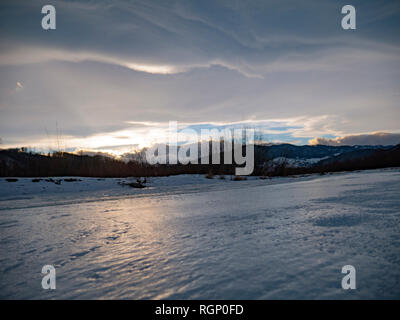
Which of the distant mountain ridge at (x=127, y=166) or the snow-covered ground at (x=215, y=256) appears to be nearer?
the snow-covered ground at (x=215, y=256)

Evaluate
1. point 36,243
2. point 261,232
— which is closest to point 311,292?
point 261,232

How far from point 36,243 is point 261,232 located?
2.37 metres

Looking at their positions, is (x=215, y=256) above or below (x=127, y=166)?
below

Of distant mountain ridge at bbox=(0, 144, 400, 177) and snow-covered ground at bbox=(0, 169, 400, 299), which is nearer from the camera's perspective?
snow-covered ground at bbox=(0, 169, 400, 299)

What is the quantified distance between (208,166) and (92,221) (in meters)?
15.5

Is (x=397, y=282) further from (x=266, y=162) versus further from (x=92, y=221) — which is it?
(x=266, y=162)

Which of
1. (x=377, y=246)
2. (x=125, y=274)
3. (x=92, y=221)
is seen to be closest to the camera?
(x=125, y=274)

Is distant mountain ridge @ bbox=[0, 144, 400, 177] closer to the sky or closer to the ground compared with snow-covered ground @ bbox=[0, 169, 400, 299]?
closer to the sky

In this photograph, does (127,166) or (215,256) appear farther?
(127,166)

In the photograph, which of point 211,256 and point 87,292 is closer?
point 87,292

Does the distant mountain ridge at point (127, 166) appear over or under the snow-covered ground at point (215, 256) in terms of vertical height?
over

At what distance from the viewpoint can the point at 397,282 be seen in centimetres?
125
